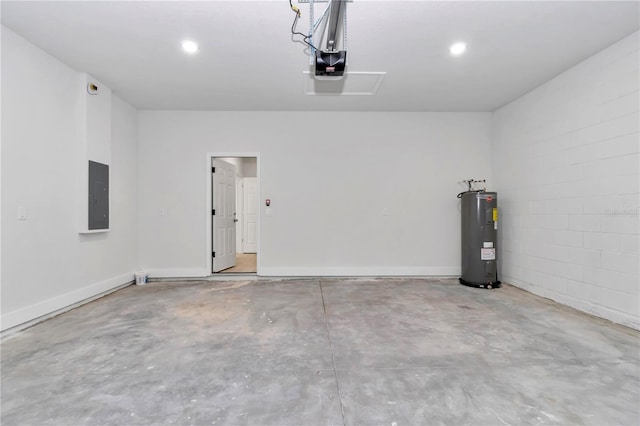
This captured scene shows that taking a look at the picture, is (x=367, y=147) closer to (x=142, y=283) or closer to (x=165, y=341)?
(x=165, y=341)

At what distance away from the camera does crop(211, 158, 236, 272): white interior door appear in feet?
16.4

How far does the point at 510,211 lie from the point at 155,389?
4966 mm

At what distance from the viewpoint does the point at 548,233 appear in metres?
3.80

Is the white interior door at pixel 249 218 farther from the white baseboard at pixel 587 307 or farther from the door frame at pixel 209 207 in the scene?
the white baseboard at pixel 587 307

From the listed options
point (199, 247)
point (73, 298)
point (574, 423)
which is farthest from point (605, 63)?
point (73, 298)

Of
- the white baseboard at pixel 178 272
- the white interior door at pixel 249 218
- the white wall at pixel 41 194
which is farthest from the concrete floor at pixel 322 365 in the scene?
the white interior door at pixel 249 218

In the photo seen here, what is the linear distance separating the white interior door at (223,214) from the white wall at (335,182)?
205mm

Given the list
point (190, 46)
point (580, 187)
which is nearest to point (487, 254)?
point (580, 187)

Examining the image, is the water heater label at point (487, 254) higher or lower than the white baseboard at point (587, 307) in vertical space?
higher

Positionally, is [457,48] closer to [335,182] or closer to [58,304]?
[335,182]

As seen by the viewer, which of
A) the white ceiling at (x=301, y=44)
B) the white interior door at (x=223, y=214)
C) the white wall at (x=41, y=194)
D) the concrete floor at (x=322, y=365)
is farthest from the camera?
the white interior door at (x=223, y=214)

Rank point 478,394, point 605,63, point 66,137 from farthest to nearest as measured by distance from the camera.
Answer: point 66,137, point 605,63, point 478,394

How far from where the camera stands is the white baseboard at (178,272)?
15.6ft

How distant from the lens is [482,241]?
427cm
